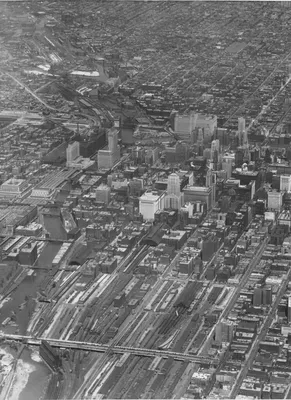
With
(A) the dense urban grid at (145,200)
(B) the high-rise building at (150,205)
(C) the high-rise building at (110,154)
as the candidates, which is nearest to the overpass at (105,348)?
(A) the dense urban grid at (145,200)

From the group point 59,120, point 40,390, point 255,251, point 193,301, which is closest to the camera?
point 40,390

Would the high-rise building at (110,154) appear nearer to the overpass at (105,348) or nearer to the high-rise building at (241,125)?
the high-rise building at (241,125)

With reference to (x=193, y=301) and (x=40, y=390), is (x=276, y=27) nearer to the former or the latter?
(x=193, y=301)

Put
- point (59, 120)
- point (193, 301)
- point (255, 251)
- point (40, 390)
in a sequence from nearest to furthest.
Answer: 1. point (40, 390)
2. point (193, 301)
3. point (255, 251)
4. point (59, 120)

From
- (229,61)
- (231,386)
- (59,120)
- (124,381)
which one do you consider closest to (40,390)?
(124,381)

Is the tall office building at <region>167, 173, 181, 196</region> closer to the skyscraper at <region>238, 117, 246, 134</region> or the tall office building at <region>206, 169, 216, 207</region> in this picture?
the tall office building at <region>206, 169, 216, 207</region>

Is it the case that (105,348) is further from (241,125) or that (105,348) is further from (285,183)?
(241,125)

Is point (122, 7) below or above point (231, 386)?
above
